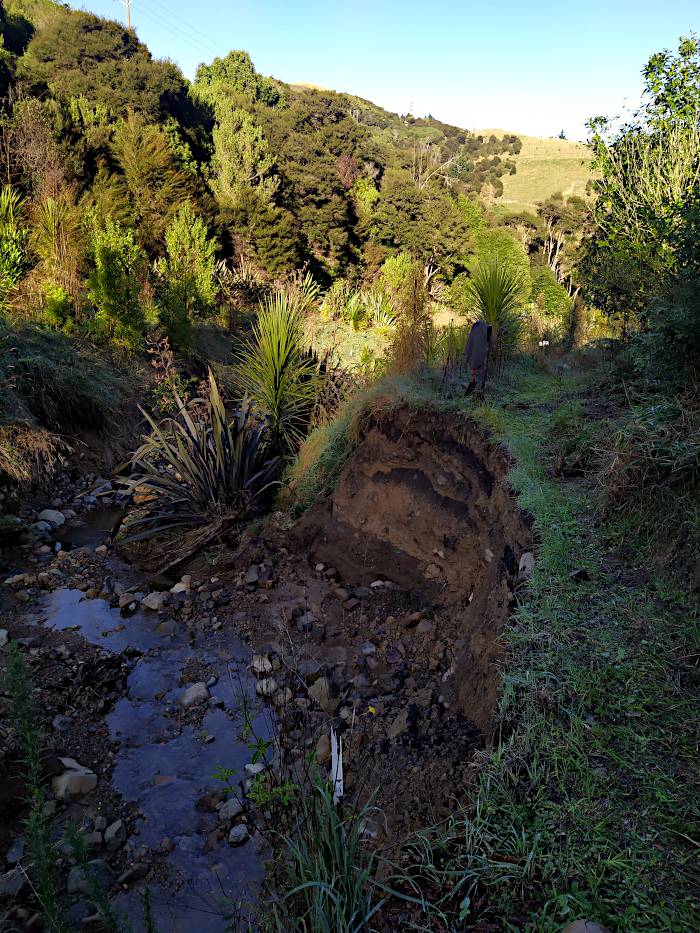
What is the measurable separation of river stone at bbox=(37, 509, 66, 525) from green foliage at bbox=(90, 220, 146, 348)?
441cm

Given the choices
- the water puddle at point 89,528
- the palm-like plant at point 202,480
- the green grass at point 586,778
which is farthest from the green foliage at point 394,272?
the green grass at point 586,778

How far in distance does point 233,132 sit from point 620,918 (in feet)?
88.8

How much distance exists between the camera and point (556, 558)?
3.11 metres

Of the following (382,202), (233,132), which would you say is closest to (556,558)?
(382,202)

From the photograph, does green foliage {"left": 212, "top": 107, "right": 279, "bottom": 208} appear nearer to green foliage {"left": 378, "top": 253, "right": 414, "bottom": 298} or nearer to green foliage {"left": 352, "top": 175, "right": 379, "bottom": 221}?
green foliage {"left": 352, "top": 175, "right": 379, "bottom": 221}

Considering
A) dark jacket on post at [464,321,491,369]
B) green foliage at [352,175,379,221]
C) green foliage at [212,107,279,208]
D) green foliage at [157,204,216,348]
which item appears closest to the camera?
dark jacket on post at [464,321,491,369]

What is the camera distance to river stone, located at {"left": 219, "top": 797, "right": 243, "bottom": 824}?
2.90m

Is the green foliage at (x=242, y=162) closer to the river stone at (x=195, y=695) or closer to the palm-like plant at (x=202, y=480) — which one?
the palm-like plant at (x=202, y=480)

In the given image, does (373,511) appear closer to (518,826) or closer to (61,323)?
(518,826)

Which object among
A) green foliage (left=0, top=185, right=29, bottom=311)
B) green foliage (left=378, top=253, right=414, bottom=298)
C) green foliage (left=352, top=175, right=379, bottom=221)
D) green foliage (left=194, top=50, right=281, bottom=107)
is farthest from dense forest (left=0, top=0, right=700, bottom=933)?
green foliage (left=194, top=50, right=281, bottom=107)

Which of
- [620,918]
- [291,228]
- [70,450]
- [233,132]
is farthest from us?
[233,132]

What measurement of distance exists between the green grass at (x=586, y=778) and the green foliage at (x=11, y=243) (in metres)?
9.39

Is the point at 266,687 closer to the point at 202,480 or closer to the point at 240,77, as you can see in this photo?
the point at 202,480

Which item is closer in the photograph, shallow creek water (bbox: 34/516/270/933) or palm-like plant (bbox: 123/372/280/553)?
shallow creek water (bbox: 34/516/270/933)
